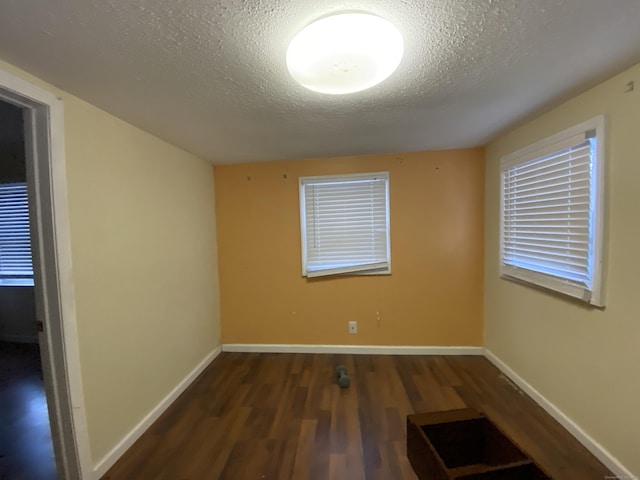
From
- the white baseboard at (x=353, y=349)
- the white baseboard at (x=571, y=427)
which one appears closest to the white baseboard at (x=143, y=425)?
the white baseboard at (x=353, y=349)

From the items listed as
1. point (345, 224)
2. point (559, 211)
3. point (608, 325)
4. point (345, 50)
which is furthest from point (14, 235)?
point (608, 325)

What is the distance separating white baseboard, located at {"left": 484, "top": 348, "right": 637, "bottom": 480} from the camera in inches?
60.2

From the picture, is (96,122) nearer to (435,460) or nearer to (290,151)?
(290,151)

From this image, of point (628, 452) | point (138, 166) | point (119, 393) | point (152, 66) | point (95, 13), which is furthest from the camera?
point (138, 166)

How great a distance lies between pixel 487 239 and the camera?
2.86m

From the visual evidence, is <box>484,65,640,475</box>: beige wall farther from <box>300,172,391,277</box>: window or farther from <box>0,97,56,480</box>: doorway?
<box>0,97,56,480</box>: doorway

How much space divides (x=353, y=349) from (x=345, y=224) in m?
1.37

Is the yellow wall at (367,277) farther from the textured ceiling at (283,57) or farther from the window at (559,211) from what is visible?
the textured ceiling at (283,57)

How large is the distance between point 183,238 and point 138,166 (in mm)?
746

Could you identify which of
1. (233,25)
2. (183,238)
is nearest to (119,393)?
(183,238)

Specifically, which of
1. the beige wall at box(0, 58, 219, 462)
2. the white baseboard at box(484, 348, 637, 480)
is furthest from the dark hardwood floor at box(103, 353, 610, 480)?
the beige wall at box(0, 58, 219, 462)

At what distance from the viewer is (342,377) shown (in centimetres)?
249

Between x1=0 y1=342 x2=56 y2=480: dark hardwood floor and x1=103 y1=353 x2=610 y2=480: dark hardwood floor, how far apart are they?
483 millimetres

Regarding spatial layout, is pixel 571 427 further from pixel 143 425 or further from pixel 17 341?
pixel 17 341
